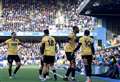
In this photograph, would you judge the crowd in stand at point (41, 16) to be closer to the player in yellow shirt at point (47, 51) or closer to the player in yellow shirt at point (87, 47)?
the player in yellow shirt at point (47, 51)

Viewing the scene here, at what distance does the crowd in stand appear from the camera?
53.5 metres

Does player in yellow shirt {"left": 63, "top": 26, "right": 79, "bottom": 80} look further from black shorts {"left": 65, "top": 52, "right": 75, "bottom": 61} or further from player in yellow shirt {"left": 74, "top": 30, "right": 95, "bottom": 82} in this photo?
player in yellow shirt {"left": 74, "top": 30, "right": 95, "bottom": 82}

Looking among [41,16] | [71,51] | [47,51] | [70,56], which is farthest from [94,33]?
[47,51]

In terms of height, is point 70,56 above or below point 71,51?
below

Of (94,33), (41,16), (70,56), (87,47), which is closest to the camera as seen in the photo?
(87,47)

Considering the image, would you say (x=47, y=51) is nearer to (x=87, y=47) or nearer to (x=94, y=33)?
(x=87, y=47)

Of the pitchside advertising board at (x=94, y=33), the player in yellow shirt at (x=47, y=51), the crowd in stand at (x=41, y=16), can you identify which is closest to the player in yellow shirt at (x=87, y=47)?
the player in yellow shirt at (x=47, y=51)

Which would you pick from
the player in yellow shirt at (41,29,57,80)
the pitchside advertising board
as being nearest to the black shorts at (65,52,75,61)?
the player in yellow shirt at (41,29,57,80)

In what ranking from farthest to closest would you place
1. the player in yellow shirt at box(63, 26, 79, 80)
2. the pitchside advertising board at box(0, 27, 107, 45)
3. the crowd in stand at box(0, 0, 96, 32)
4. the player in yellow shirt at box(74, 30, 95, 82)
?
the crowd in stand at box(0, 0, 96, 32) < the pitchside advertising board at box(0, 27, 107, 45) < the player in yellow shirt at box(63, 26, 79, 80) < the player in yellow shirt at box(74, 30, 95, 82)

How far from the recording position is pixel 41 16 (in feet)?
182

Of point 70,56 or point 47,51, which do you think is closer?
point 47,51

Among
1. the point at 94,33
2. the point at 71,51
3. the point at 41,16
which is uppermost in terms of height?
the point at 41,16

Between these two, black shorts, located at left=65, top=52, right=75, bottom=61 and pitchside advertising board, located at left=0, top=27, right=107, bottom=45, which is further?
pitchside advertising board, located at left=0, top=27, right=107, bottom=45

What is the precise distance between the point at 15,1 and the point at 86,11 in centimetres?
1806
